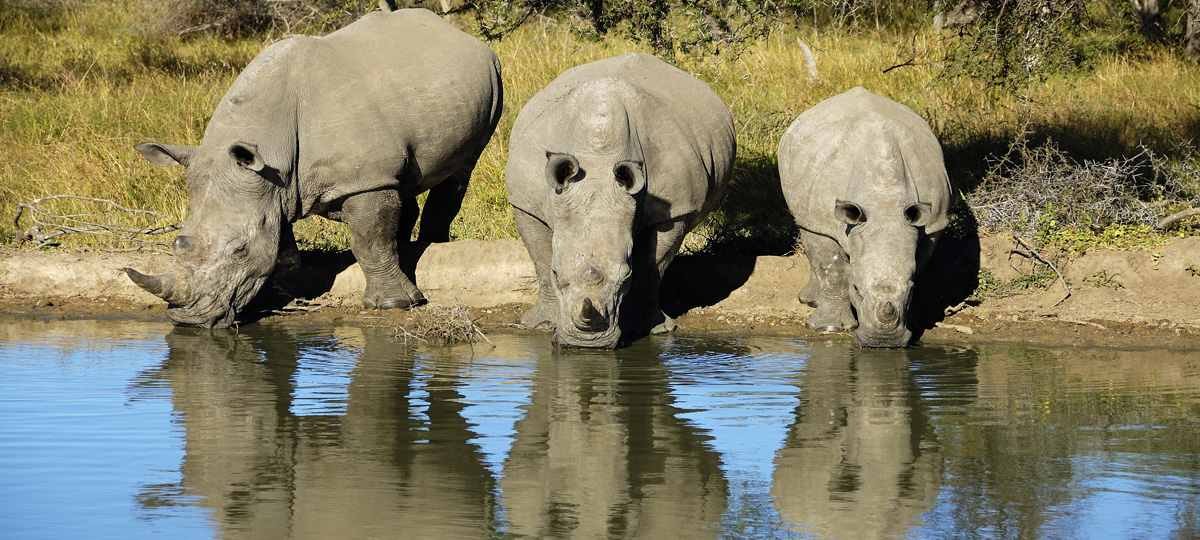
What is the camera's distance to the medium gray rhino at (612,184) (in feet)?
26.1

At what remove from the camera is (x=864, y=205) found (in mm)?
8242

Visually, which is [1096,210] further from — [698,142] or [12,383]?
[12,383]

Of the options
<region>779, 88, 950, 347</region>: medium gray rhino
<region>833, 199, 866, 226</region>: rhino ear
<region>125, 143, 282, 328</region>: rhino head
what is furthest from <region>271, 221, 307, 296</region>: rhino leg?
<region>833, 199, 866, 226</region>: rhino ear

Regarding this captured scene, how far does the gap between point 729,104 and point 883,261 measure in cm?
580

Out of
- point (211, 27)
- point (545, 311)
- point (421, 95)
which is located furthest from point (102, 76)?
point (545, 311)

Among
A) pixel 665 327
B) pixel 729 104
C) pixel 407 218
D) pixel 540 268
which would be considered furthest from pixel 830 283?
pixel 729 104

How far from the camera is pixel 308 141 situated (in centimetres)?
924

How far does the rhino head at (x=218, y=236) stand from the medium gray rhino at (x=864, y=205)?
3522mm

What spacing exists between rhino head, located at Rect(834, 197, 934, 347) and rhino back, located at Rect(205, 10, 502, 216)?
317 cm

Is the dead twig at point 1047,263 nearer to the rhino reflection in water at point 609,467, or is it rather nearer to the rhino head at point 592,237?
the rhino head at point 592,237

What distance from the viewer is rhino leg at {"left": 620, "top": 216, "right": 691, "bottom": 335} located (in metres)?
8.62

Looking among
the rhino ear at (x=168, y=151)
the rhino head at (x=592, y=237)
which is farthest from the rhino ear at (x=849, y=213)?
the rhino ear at (x=168, y=151)

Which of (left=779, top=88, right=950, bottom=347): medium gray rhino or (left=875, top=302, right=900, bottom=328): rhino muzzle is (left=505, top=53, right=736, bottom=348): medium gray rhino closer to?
(left=779, top=88, right=950, bottom=347): medium gray rhino

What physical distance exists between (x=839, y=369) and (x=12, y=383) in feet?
14.8
